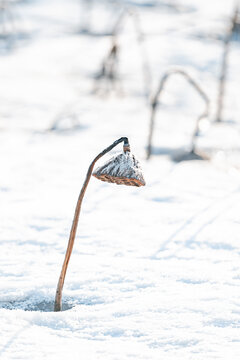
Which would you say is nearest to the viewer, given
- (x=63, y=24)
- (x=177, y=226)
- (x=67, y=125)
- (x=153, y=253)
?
(x=153, y=253)

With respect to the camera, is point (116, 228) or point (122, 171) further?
point (116, 228)

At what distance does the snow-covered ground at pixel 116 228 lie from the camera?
5.40ft

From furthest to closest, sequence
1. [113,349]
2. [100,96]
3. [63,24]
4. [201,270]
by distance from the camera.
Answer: [63,24] < [100,96] < [201,270] < [113,349]

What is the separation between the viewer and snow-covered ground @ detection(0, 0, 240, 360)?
1.64 meters

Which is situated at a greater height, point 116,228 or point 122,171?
point 122,171

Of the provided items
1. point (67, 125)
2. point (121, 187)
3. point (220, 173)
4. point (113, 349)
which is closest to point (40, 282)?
point (113, 349)

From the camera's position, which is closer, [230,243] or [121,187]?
[230,243]

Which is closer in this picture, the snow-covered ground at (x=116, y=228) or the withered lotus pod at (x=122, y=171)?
the withered lotus pod at (x=122, y=171)

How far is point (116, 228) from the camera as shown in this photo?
7.90 ft

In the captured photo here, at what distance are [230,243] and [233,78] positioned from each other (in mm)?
3856

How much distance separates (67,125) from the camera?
4.33m

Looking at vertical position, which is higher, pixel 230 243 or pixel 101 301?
pixel 230 243

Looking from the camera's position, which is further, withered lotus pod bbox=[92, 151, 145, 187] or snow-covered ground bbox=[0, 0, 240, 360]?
snow-covered ground bbox=[0, 0, 240, 360]

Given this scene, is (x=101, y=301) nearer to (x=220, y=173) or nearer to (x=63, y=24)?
(x=220, y=173)
